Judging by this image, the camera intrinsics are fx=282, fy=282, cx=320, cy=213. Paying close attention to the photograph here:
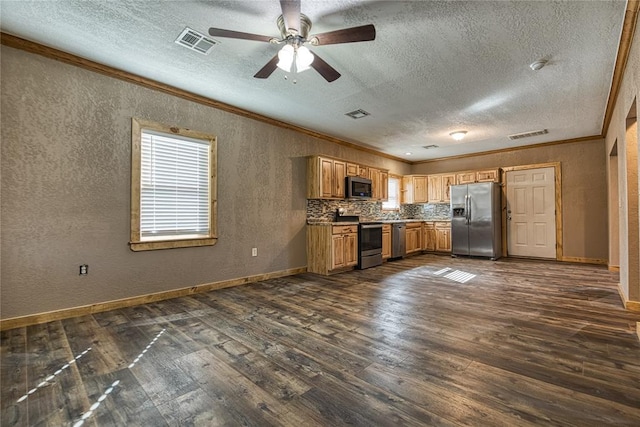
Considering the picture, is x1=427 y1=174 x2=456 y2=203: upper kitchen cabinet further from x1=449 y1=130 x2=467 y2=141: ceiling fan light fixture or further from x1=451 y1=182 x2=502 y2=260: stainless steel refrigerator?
x1=449 y1=130 x2=467 y2=141: ceiling fan light fixture

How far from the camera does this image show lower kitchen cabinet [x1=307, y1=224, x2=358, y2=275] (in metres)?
4.95

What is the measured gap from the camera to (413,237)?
24.2ft

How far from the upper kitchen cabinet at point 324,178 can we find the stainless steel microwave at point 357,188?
20cm

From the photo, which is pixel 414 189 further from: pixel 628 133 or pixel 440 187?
pixel 628 133

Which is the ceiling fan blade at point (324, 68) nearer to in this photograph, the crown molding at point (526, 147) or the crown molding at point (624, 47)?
the crown molding at point (624, 47)

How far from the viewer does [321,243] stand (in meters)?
5.08

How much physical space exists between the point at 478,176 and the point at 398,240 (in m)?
2.72

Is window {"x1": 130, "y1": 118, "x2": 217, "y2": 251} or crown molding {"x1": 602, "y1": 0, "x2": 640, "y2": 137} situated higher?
crown molding {"x1": 602, "y1": 0, "x2": 640, "y2": 137}

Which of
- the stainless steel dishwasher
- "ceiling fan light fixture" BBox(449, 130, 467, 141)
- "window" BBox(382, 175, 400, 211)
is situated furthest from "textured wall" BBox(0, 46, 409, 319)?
"window" BBox(382, 175, 400, 211)

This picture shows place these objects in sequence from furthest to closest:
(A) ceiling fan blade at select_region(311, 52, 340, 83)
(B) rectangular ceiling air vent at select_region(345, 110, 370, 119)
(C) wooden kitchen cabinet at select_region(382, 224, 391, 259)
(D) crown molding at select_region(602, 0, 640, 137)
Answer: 1. (C) wooden kitchen cabinet at select_region(382, 224, 391, 259)
2. (B) rectangular ceiling air vent at select_region(345, 110, 370, 119)
3. (A) ceiling fan blade at select_region(311, 52, 340, 83)
4. (D) crown molding at select_region(602, 0, 640, 137)

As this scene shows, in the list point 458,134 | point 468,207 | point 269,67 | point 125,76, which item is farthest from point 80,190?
point 468,207

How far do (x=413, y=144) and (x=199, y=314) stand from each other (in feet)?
18.3

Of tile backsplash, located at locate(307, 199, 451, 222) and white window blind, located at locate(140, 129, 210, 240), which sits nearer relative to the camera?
white window blind, located at locate(140, 129, 210, 240)

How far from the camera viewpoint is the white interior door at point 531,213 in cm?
632
